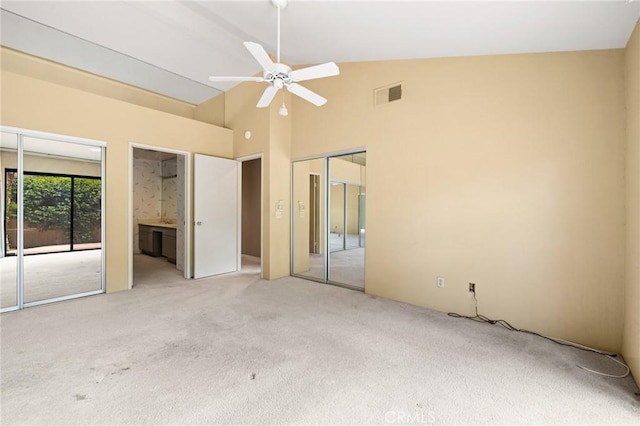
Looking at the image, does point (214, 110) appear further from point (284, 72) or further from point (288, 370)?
point (288, 370)

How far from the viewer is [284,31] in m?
3.47

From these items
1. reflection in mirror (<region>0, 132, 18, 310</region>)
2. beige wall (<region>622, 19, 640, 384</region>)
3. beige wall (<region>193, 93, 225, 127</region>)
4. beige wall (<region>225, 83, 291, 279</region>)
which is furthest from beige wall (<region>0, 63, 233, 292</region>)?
beige wall (<region>622, 19, 640, 384</region>)

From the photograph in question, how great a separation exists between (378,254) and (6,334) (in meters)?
4.13

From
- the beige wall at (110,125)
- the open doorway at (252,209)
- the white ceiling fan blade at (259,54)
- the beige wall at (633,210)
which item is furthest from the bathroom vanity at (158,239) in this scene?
the beige wall at (633,210)

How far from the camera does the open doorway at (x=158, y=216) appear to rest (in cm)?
516

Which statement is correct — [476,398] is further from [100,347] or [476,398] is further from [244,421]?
[100,347]

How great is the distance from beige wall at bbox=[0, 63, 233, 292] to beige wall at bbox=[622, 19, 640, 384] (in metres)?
5.43

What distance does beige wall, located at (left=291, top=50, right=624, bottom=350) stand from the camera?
255cm

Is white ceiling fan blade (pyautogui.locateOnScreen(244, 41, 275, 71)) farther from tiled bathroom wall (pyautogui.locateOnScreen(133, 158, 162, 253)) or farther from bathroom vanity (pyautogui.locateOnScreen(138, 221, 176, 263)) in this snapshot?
tiled bathroom wall (pyautogui.locateOnScreen(133, 158, 162, 253))

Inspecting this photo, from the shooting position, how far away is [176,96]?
5.73m

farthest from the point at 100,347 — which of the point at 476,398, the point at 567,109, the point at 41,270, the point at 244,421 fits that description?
the point at 567,109

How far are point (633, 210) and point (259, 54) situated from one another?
325 cm

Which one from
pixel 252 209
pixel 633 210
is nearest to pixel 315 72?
pixel 633 210

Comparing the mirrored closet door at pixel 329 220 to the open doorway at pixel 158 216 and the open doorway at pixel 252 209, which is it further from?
the open doorway at pixel 158 216
